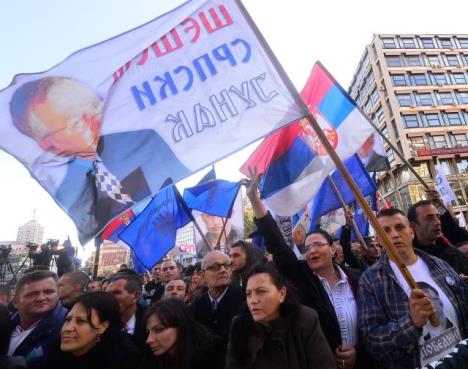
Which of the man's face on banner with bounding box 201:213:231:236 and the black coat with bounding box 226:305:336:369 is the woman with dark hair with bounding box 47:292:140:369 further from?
the man's face on banner with bounding box 201:213:231:236

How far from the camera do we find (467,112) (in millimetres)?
37656

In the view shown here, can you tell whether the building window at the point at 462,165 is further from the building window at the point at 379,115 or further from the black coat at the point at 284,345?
the black coat at the point at 284,345

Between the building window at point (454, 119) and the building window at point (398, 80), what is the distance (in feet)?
20.6

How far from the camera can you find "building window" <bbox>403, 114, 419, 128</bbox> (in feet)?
118

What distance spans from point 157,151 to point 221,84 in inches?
32.0

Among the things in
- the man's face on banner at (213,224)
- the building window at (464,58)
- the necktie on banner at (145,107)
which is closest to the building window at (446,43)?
the building window at (464,58)

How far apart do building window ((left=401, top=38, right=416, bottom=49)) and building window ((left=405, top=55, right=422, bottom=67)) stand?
160 cm

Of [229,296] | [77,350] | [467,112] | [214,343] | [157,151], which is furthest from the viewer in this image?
[467,112]

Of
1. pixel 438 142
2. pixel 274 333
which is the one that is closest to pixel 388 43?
pixel 438 142

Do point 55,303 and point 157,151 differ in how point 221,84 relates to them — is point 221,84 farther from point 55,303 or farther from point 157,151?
point 55,303

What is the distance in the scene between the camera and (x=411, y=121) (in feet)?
119

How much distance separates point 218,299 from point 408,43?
4695 cm

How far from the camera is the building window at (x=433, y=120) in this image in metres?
36.4

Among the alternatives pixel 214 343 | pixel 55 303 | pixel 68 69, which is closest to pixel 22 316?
pixel 55 303
